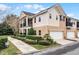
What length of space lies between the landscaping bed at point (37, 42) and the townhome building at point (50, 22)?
0.08 metres

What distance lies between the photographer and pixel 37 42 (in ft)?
15.0

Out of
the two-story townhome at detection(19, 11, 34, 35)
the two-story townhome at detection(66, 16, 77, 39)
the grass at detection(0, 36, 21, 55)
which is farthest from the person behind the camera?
the two-story townhome at detection(66, 16, 77, 39)

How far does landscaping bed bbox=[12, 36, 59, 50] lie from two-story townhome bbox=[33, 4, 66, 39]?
9cm

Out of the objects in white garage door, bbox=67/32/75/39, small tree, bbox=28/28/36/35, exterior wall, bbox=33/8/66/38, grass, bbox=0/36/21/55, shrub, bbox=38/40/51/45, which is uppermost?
exterior wall, bbox=33/8/66/38

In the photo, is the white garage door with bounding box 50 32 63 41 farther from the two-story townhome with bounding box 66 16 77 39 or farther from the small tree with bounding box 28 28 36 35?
the small tree with bounding box 28 28 36 35

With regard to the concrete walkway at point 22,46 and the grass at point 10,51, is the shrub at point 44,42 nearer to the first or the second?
the concrete walkway at point 22,46

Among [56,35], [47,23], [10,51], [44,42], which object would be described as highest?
[47,23]

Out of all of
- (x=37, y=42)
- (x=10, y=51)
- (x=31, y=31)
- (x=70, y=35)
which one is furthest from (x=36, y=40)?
(x=70, y=35)

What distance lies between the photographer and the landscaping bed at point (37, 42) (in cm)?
459

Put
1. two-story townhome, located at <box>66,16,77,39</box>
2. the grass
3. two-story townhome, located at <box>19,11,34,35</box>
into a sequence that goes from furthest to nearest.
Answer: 1. two-story townhome, located at <box>66,16,77,39</box>
2. two-story townhome, located at <box>19,11,34,35</box>
3. the grass

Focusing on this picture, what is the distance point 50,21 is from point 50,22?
0.06 ft

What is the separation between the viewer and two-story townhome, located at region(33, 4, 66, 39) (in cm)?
457

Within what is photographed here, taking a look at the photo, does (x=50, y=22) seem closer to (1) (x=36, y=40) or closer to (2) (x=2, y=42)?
(1) (x=36, y=40)

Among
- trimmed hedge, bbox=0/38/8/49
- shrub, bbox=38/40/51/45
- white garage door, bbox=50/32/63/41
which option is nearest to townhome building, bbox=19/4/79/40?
white garage door, bbox=50/32/63/41
